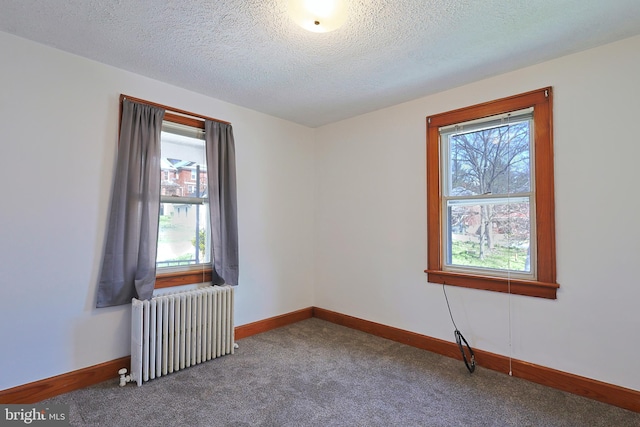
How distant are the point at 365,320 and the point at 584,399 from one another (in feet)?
6.40

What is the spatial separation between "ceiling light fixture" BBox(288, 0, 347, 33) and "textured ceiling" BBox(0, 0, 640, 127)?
0.08 m

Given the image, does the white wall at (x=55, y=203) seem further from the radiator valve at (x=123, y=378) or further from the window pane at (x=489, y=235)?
the window pane at (x=489, y=235)

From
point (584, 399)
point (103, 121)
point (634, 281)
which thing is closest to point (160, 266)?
point (103, 121)

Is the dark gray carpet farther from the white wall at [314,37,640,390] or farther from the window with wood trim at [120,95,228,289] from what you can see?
the window with wood trim at [120,95,228,289]

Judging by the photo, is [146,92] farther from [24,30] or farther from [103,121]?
[24,30]

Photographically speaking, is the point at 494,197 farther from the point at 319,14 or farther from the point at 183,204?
the point at 183,204

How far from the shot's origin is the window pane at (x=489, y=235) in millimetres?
2635

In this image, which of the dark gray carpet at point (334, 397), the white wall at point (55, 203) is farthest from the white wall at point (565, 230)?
the white wall at point (55, 203)

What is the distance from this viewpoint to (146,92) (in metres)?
2.79

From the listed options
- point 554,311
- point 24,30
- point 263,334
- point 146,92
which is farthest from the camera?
point 263,334

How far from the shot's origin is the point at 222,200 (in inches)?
126

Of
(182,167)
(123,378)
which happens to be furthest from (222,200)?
(123,378)

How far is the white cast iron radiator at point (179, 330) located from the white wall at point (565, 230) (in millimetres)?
1649

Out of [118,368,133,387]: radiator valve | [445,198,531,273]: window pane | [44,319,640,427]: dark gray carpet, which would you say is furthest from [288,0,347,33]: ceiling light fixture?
[118,368,133,387]: radiator valve
